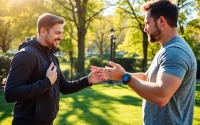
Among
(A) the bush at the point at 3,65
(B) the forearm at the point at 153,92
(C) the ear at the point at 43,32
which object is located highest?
(C) the ear at the point at 43,32

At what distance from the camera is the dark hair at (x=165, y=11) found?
263 cm

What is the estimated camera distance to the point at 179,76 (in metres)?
2.38

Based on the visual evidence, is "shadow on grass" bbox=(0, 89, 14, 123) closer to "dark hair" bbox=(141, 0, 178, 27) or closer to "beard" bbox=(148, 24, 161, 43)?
"beard" bbox=(148, 24, 161, 43)

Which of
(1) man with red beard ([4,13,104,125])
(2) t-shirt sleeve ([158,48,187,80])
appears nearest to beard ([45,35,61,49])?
(1) man with red beard ([4,13,104,125])

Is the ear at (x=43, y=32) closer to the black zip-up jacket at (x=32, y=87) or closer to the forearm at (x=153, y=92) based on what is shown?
the black zip-up jacket at (x=32, y=87)

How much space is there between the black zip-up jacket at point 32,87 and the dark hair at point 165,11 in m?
1.34

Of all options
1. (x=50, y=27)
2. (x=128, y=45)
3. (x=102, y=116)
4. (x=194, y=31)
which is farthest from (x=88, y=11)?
(x=50, y=27)

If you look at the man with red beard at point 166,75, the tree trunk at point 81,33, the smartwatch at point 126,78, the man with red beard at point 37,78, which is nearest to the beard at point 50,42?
the man with red beard at point 37,78

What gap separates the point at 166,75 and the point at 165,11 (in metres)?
0.65

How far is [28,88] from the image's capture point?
2930 millimetres

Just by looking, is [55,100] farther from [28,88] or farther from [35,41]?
[35,41]

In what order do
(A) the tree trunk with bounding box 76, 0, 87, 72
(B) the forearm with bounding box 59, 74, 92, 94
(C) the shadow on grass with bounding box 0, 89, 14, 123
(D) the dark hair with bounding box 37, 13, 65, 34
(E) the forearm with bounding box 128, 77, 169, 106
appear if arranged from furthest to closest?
1. (A) the tree trunk with bounding box 76, 0, 87, 72
2. (C) the shadow on grass with bounding box 0, 89, 14, 123
3. (B) the forearm with bounding box 59, 74, 92, 94
4. (D) the dark hair with bounding box 37, 13, 65, 34
5. (E) the forearm with bounding box 128, 77, 169, 106

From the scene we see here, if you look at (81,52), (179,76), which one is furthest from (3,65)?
(179,76)

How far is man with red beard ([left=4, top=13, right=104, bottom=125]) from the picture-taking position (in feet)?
9.69
